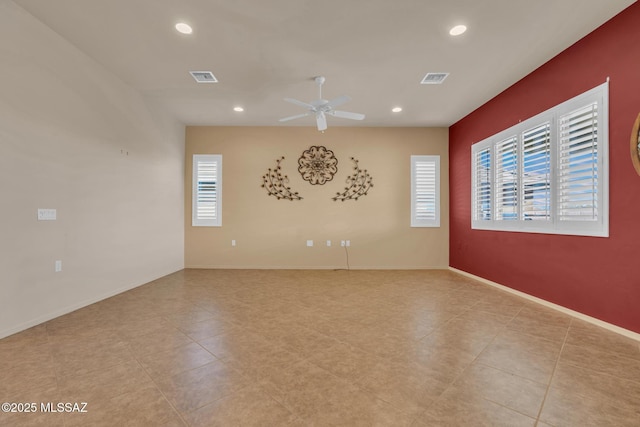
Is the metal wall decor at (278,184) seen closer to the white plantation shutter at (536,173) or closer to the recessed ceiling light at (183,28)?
the recessed ceiling light at (183,28)

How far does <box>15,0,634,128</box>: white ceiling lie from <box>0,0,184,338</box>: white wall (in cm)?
33

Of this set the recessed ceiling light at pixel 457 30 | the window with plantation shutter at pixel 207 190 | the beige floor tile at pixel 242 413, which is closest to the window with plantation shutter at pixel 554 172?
the recessed ceiling light at pixel 457 30

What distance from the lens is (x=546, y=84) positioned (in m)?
3.24

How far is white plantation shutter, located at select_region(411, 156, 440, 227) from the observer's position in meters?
5.55

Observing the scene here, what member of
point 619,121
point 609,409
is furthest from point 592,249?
point 609,409

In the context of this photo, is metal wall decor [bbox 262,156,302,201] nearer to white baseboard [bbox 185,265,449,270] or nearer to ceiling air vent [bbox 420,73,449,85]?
white baseboard [bbox 185,265,449,270]

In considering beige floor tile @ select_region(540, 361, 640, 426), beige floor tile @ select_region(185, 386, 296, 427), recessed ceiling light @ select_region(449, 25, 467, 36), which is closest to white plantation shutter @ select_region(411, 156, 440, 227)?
recessed ceiling light @ select_region(449, 25, 467, 36)

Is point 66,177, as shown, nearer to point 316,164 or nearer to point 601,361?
point 316,164

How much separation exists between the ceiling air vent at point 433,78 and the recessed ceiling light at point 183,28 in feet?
9.50

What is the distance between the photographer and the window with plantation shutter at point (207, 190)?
5527mm

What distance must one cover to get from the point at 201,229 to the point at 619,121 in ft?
20.5

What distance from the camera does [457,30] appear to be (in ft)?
8.78

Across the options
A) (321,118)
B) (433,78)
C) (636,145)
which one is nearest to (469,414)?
(636,145)

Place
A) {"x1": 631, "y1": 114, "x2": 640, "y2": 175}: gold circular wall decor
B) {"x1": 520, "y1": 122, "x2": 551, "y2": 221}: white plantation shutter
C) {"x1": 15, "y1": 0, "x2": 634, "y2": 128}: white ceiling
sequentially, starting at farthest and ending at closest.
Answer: {"x1": 520, "y1": 122, "x2": 551, "y2": 221}: white plantation shutter < {"x1": 15, "y1": 0, "x2": 634, "y2": 128}: white ceiling < {"x1": 631, "y1": 114, "x2": 640, "y2": 175}: gold circular wall decor
